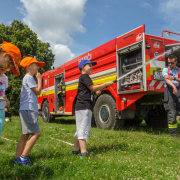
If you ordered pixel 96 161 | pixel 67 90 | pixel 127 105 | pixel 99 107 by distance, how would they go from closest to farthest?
1. pixel 96 161
2. pixel 127 105
3. pixel 99 107
4. pixel 67 90

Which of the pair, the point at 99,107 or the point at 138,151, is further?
the point at 99,107

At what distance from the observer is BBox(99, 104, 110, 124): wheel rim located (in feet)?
21.9

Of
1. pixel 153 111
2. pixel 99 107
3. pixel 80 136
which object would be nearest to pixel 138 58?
pixel 99 107

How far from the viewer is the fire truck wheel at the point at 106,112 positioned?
643 centimetres

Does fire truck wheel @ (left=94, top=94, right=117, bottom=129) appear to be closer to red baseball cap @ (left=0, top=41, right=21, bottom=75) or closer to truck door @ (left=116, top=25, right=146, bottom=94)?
truck door @ (left=116, top=25, right=146, bottom=94)

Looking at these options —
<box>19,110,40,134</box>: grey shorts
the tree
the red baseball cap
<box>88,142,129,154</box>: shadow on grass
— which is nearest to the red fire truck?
<box>88,142,129,154</box>: shadow on grass

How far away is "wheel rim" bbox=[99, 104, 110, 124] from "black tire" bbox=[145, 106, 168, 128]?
6.20 feet

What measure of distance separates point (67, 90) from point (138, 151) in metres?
5.93

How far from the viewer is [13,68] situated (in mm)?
2672

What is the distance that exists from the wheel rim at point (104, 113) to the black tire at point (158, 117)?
6.20 ft

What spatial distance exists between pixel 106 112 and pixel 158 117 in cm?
227

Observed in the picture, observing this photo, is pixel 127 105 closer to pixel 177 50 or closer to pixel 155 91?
pixel 155 91

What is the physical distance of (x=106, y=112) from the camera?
672 cm

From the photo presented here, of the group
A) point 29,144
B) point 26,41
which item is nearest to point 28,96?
point 29,144
